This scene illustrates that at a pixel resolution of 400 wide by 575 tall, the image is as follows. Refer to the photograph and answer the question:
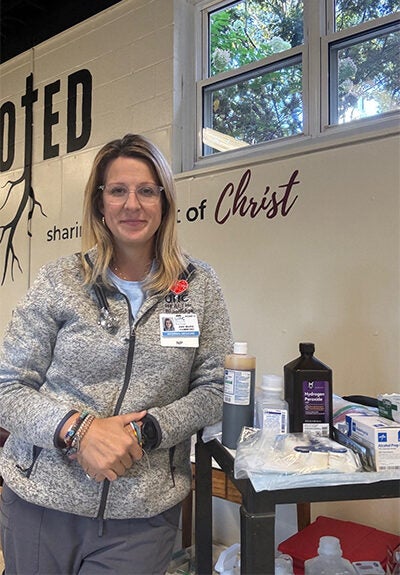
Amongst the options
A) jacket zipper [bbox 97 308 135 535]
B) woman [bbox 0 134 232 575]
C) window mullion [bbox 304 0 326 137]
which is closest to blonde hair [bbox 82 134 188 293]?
woman [bbox 0 134 232 575]

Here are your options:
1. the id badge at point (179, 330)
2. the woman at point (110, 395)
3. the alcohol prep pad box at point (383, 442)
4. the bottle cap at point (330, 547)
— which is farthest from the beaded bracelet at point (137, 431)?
the bottle cap at point (330, 547)

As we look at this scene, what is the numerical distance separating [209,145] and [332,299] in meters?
1.10

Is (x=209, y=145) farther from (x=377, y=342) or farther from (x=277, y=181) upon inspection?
(x=377, y=342)

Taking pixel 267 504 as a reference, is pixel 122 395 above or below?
above

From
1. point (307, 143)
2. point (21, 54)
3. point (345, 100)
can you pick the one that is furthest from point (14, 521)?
point (21, 54)

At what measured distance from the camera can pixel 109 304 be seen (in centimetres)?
100

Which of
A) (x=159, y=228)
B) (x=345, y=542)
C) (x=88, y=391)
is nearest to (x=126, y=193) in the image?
(x=159, y=228)

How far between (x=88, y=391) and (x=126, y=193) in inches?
17.4

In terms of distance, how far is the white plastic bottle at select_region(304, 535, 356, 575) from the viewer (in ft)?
3.81

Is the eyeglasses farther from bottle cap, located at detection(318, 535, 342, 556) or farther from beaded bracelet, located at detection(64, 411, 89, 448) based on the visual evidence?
bottle cap, located at detection(318, 535, 342, 556)

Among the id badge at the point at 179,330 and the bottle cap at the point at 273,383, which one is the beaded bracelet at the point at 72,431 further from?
the bottle cap at the point at 273,383

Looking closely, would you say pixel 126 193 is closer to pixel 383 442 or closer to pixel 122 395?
pixel 122 395

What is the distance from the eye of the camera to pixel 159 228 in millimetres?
1114

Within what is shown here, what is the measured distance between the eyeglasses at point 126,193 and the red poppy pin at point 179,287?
0.64 ft
